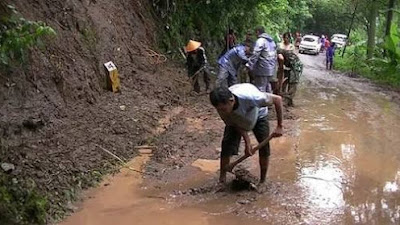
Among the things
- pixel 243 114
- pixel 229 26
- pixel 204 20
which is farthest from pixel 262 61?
pixel 229 26

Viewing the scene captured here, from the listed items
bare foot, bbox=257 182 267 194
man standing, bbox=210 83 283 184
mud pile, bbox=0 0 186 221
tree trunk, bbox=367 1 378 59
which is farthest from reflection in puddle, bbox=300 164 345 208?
tree trunk, bbox=367 1 378 59

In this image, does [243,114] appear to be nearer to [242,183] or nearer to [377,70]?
[242,183]

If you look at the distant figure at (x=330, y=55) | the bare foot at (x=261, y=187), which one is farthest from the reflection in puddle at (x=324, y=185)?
the distant figure at (x=330, y=55)

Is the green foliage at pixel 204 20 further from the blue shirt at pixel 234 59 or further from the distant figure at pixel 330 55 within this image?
the blue shirt at pixel 234 59

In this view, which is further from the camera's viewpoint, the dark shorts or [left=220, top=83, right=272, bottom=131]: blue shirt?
the dark shorts

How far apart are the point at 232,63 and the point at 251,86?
3866mm

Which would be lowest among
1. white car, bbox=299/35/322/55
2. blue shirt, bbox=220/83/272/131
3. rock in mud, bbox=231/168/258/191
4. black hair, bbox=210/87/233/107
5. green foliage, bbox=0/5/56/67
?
white car, bbox=299/35/322/55

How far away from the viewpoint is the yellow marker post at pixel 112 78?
32.3 feet

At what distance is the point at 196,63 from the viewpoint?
1277cm

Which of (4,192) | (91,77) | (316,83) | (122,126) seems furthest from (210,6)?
(4,192)

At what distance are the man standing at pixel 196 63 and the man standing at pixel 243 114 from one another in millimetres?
6364

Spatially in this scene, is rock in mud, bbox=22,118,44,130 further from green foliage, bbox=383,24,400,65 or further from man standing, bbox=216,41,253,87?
green foliage, bbox=383,24,400,65

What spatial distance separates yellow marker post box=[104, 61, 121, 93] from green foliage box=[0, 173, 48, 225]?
4.63 meters

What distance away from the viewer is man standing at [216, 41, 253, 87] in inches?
367
